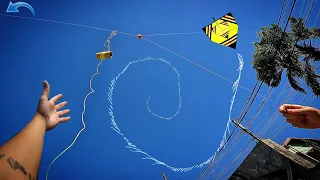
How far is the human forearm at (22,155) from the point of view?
77.0 inches

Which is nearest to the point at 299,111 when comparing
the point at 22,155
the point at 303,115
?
the point at 303,115

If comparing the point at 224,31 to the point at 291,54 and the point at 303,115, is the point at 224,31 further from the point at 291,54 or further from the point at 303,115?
the point at 303,115

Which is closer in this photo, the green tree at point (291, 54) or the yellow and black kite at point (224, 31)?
the green tree at point (291, 54)

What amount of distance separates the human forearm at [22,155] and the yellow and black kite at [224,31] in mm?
5346

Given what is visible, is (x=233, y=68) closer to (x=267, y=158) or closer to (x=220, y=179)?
(x=267, y=158)

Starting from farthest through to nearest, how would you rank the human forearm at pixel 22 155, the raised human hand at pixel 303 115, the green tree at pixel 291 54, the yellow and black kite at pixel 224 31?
the yellow and black kite at pixel 224 31
the green tree at pixel 291 54
the raised human hand at pixel 303 115
the human forearm at pixel 22 155

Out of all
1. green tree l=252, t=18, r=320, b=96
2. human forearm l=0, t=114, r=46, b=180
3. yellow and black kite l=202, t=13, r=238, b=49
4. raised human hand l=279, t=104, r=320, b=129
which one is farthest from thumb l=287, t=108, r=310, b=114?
human forearm l=0, t=114, r=46, b=180

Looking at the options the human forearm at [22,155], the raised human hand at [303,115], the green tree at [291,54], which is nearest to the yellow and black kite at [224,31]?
the green tree at [291,54]

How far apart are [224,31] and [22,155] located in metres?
5.78

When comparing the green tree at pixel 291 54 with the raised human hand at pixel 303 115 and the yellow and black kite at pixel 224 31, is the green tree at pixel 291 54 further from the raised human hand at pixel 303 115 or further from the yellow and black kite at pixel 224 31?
the raised human hand at pixel 303 115

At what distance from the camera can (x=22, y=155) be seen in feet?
6.78

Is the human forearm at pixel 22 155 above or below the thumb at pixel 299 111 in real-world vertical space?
below

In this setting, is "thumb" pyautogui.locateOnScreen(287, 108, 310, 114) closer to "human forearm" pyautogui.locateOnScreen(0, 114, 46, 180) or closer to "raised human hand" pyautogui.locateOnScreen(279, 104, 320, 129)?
"raised human hand" pyautogui.locateOnScreen(279, 104, 320, 129)

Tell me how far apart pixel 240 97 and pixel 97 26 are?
13.8 ft
